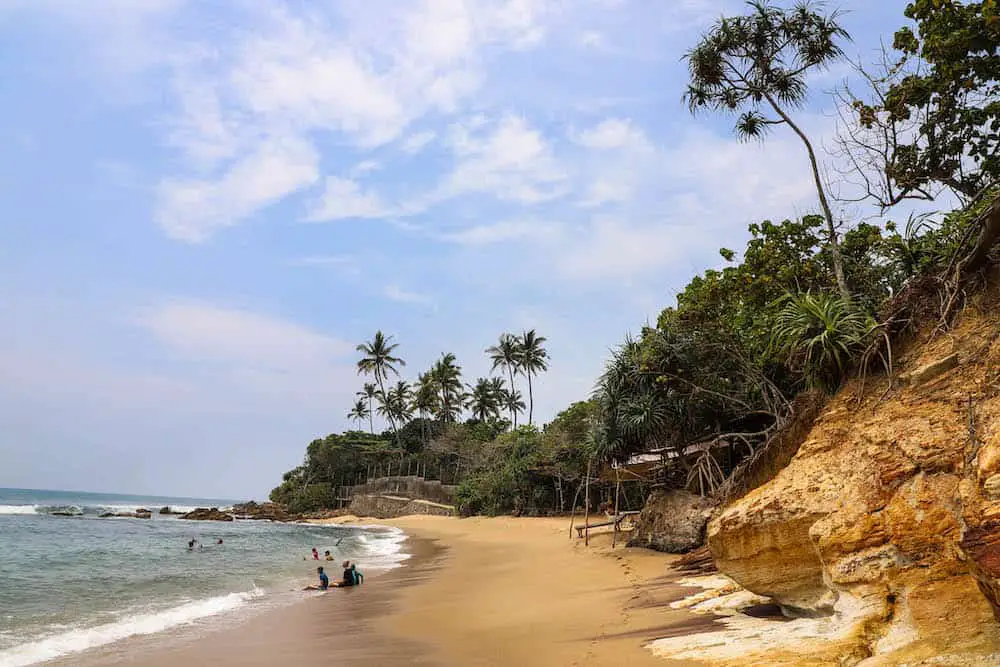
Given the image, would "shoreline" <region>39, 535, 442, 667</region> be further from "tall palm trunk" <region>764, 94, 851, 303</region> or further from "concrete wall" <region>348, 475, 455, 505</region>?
"concrete wall" <region>348, 475, 455, 505</region>

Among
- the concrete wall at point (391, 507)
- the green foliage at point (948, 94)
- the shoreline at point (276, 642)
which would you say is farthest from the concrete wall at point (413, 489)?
the green foliage at point (948, 94)

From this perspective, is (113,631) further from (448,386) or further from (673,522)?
(448,386)

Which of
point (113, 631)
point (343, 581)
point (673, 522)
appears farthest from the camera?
point (343, 581)

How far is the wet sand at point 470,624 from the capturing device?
8031mm

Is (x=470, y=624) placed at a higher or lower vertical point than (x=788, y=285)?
lower

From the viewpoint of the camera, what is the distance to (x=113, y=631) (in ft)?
36.4

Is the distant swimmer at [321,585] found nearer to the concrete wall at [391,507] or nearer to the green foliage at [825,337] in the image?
the green foliage at [825,337]

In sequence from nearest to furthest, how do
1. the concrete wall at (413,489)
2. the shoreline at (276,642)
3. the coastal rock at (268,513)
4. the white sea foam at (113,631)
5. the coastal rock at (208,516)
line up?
1. the shoreline at (276,642)
2. the white sea foam at (113,631)
3. the concrete wall at (413,489)
4. the coastal rock at (208,516)
5. the coastal rock at (268,513)

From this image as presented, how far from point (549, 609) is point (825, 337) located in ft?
20.5

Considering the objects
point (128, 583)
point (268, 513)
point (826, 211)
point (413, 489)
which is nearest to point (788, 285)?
point (826, 211)

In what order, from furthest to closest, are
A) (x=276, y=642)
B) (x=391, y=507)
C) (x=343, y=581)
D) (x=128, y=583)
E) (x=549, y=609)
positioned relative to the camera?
(x=391, y=507)
(x=128, y=583)
(x=343, y=581)
(x=549, y=609)
(x=276, y=642)

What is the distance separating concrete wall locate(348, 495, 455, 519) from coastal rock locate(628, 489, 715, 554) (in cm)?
3421

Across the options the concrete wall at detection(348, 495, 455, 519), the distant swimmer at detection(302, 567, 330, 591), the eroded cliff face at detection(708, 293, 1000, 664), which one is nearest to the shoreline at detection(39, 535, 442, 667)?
the distant swimmer at detection(302, 567, 330, 591)

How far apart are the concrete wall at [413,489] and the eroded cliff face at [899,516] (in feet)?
153
